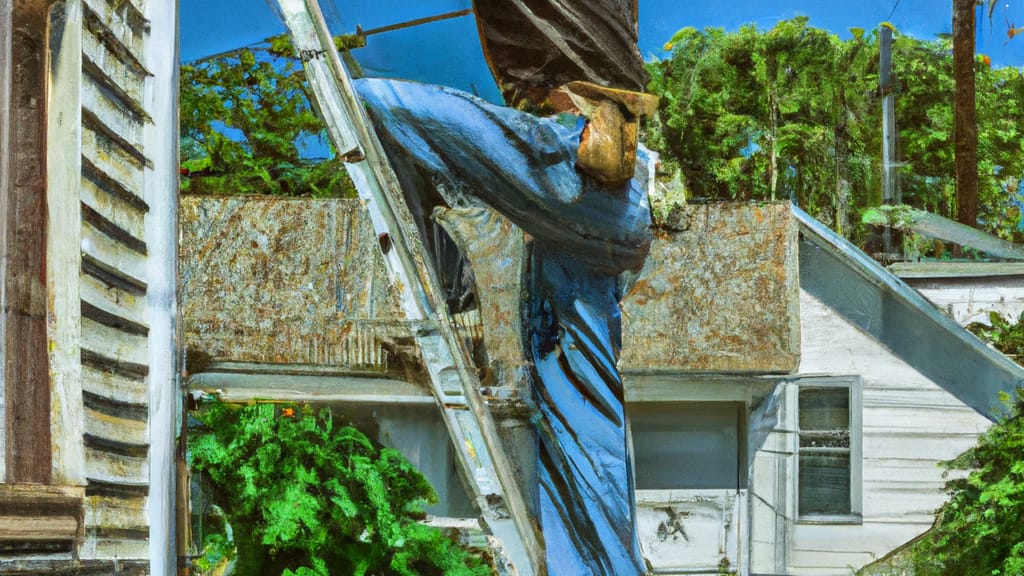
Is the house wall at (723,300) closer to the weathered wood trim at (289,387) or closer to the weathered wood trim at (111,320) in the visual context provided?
the weathered wood trim at (289,387)

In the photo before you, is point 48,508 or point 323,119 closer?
point 48,508

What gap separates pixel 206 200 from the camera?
339 cm

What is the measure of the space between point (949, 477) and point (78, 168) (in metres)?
2.35

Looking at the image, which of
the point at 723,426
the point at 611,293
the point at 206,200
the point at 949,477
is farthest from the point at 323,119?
the point at 949,477

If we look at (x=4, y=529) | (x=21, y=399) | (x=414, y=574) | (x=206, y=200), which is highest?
(x=206, y=200)

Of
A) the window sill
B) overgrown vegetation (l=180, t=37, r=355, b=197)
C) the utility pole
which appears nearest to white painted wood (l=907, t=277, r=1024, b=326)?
the utility pole

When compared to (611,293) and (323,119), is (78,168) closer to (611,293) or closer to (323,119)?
(323,119)

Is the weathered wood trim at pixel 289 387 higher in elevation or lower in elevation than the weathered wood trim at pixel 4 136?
lower

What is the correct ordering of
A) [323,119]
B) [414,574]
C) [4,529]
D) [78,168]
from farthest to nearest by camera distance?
[414,574] < [323,119] < [78,168] < [4,529]

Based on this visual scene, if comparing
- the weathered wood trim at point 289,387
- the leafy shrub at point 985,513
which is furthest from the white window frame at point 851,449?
the weathered wood trim at point 289,387

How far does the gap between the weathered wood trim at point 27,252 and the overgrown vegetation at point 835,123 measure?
1691 mm

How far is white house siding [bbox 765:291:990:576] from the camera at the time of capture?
3412 mm

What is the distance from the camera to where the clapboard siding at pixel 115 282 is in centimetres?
290

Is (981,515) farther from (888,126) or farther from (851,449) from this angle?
(888,126)
